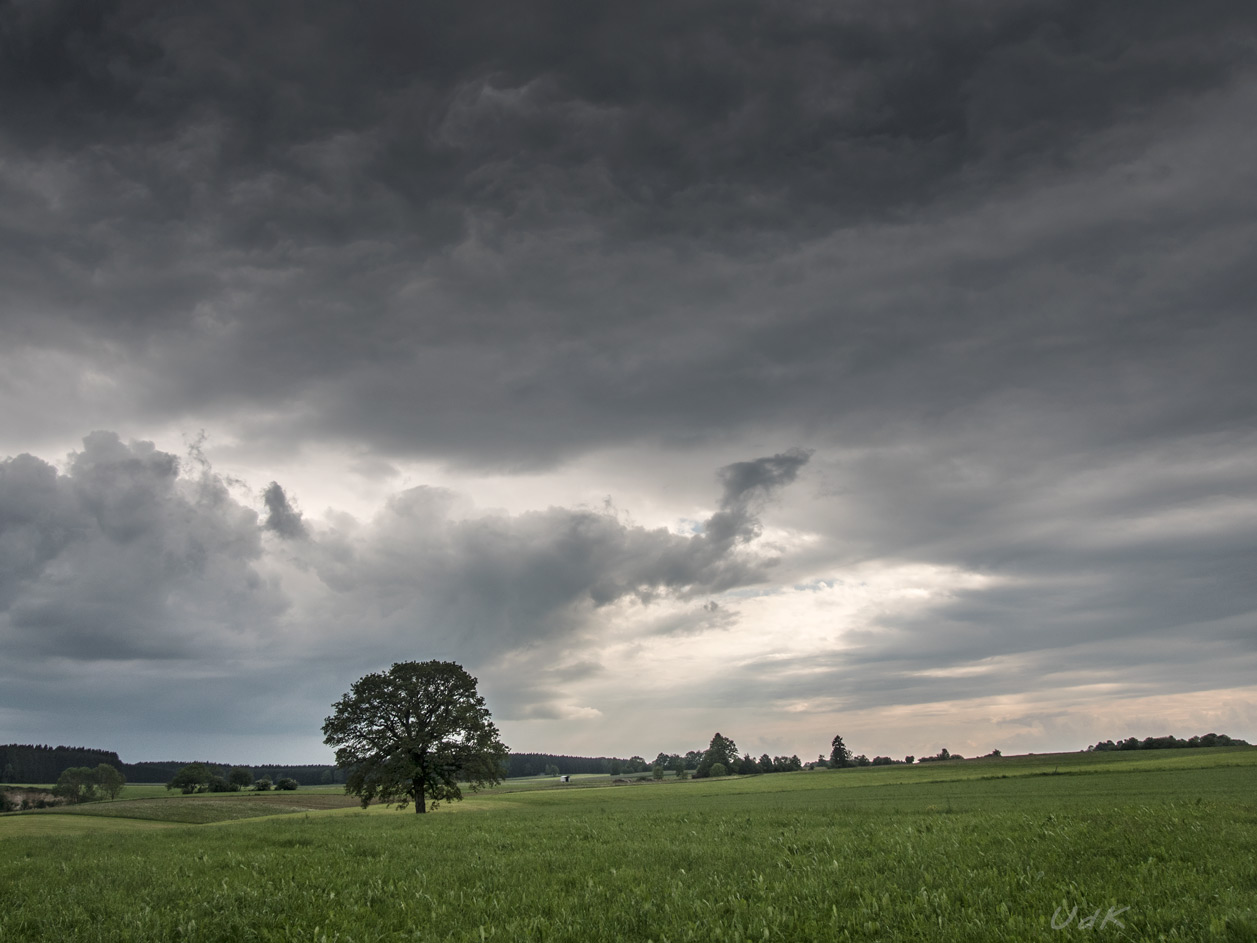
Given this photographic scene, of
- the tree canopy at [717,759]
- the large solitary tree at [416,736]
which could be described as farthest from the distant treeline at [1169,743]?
the large solitary tree at [416,736]

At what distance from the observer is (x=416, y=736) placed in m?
61.4

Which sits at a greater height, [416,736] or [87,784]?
[416,736]

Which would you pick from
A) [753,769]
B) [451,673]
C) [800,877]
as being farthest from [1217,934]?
[753,769]

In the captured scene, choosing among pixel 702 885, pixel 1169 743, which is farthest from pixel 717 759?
A: pixel 702 885

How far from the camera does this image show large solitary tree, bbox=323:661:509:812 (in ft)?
196

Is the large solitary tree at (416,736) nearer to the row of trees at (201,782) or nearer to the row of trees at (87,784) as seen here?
the row of trees at (201,782)

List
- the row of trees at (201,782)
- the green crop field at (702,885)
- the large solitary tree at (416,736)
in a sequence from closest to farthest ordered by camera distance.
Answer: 1. the green crop field at (702,885)
2. the large solitary tree at (416,736)
3. the row of trees at (201,782)

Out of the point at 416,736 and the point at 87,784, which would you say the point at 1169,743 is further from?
the point at 87,784

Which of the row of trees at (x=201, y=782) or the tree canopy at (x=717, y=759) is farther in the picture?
→ the tree canopy at (x=717, y=759)

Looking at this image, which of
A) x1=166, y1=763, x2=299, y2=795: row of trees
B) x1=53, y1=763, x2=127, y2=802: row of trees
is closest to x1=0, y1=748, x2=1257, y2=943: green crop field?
x1=166, y1=763, x2=299, y2=795: row of trees

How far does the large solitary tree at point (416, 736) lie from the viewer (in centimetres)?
5988

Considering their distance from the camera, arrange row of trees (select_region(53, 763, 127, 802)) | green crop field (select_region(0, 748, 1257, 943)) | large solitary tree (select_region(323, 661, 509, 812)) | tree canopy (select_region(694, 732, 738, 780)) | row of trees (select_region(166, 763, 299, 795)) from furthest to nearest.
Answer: tree canopy (select_region(694, 732, 738, 780)) → row of trees (select_region(166, 763, 299, 795)) → row of trees (select_region(53, 763, 127, 802)) → large solitary tree (select_region(323, 661, 509, 812)) → green crop field (select_region(0, 748, 1257, 943))

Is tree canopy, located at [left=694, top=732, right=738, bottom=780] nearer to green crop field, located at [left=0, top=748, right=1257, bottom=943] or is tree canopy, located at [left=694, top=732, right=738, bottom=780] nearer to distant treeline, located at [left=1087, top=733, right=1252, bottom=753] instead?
distant treeline, located at [left=1087, top=733, right=1252, bottom=753]

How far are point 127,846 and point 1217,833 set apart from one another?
1157 inches
